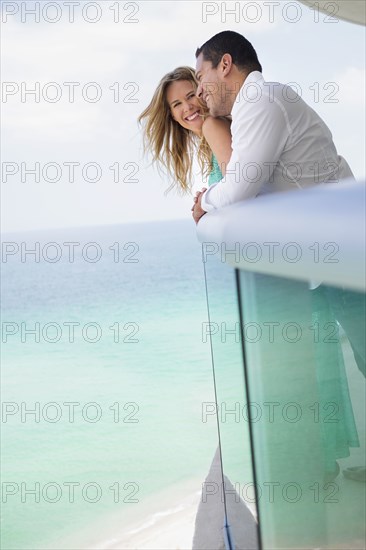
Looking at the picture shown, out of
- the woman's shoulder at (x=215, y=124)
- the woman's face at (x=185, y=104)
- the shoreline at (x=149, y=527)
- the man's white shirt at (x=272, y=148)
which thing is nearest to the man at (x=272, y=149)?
the man's white shirt at (x=272, y=148)

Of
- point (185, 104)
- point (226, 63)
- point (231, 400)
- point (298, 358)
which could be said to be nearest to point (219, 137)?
point (226, 63)

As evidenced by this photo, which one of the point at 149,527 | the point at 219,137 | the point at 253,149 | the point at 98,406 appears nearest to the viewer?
the point at 253,149

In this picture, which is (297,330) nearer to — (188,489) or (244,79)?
(244,79)

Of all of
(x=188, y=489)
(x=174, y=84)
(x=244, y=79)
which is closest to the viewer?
(x=244, y=79)

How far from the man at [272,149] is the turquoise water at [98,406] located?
16.0 feet

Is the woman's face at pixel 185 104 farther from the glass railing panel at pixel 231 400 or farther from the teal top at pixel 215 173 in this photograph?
the glass railing panel at pixel 231 400

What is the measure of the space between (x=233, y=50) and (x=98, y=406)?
9045 millimetres

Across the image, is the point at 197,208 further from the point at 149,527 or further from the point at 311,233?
the point at 149,527

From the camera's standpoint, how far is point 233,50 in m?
1.86

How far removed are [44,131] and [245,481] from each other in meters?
29.9

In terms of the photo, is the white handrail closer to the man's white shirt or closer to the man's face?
the man's white shirt

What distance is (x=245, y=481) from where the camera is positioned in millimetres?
1183

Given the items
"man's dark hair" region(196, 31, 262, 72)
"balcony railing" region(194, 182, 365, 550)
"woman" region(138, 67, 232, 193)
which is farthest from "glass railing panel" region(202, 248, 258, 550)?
"woman" region(138, 67, 232, 193)

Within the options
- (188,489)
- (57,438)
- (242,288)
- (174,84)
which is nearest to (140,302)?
(57,438)
